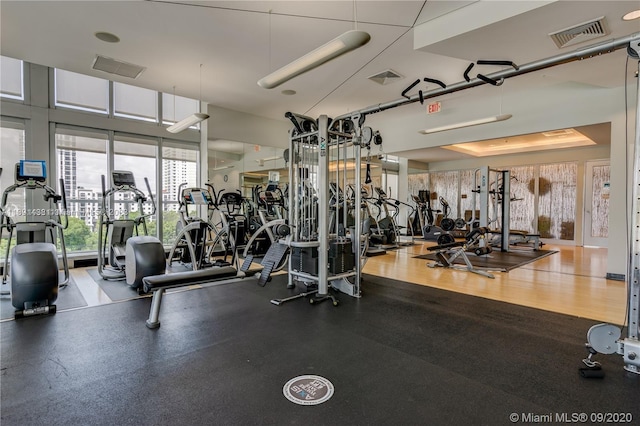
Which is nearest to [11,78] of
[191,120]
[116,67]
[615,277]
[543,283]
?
[116,67]

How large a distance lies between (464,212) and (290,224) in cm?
941

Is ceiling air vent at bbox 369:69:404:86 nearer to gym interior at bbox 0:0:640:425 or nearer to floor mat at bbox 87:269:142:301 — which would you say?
gym interior at bbox 0:0:640:425

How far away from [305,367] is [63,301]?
338cm

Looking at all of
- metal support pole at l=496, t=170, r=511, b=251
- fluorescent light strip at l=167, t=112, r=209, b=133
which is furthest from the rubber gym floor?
metal support pole at l=496, t=170, r=511, b=251

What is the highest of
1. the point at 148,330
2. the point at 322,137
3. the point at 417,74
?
the point at 417,74

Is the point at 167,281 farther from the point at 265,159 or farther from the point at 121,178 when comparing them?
the point at 265,159

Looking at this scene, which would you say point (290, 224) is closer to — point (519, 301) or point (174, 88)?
point (519, 301)

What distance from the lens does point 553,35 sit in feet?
12.3

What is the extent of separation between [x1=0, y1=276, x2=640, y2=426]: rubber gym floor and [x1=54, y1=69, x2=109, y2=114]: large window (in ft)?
15.5

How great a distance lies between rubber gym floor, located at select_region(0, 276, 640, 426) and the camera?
1.83 metres

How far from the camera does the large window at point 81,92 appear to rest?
6.11 meters

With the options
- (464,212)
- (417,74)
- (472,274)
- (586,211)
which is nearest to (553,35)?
(417,74)

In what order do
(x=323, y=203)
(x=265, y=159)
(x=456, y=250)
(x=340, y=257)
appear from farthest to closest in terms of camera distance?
1. (x=265, y=159)
2. (x=456, y=250)
3. (x=340, y=257)
4. (x=323, y=203)

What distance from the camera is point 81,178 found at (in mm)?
6391
